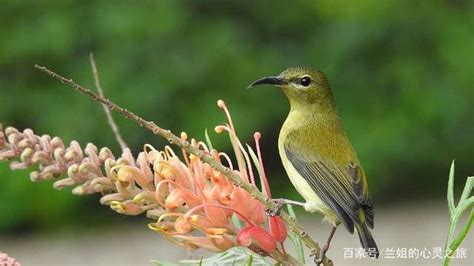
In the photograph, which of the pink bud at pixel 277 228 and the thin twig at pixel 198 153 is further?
the pink bud at pixel 277 228

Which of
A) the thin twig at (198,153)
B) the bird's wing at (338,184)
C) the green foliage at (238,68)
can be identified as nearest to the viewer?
the thin twig at (198,153)

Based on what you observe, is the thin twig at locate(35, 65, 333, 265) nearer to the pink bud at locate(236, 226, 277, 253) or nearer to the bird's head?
the pink bud at locate(236, 226, 277, 253)

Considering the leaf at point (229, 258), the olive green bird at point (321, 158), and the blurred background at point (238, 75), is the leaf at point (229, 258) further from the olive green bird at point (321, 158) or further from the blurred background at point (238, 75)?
the blurred background at point (238, 75)

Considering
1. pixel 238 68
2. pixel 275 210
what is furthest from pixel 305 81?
pixel 238 68

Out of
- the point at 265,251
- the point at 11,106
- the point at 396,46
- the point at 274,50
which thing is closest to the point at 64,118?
the point at 11,106

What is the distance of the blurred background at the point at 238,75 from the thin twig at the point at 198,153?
208 inches

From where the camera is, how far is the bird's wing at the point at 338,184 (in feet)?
7.18

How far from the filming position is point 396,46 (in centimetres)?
771

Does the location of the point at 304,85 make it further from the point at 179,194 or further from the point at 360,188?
the point at 179,194

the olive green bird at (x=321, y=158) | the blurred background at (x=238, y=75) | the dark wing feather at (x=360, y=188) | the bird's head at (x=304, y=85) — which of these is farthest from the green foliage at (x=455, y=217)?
the blurred background at (x=238, y=75)

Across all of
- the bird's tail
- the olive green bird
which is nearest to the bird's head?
the olive green bird

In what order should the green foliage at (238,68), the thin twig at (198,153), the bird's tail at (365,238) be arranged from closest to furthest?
the thin twig at (198,153)
the bird's tail at (365,238)
the green foliage at (238,68)

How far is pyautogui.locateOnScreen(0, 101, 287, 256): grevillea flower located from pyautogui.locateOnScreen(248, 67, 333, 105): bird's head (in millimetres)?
492

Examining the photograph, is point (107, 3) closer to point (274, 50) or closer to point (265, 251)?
point (274, 50)
